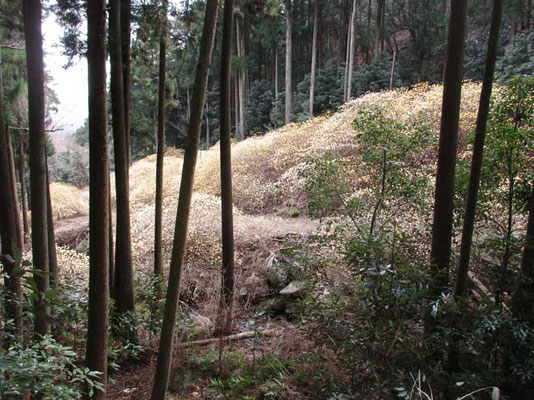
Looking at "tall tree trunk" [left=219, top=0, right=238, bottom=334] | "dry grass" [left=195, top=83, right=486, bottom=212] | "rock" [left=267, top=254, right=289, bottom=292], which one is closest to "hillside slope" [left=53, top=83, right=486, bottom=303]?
"dry grass" [left=195, top=83, right=486, bottom=212]

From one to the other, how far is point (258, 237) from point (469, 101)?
631cm

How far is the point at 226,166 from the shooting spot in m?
5.96

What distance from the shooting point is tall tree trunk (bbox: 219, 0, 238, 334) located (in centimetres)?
534

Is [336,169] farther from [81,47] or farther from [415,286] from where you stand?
[81,47]

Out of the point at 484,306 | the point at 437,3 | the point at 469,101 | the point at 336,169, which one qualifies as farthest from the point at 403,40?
the point at 484,306

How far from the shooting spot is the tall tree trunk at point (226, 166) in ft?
17.5

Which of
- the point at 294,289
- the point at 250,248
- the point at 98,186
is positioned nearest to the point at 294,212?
the point at 250,248

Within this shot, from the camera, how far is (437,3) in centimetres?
2219

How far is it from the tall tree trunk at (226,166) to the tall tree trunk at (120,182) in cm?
135

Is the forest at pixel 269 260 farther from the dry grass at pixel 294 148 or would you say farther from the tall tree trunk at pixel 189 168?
the dry grass at pixel 294 148

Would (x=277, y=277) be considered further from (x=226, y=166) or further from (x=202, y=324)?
(x=226, y=166)

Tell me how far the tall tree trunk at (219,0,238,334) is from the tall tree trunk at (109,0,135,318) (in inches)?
53.0

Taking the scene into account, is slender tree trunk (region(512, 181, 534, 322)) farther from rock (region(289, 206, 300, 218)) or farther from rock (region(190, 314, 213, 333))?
rock (region(289, 206, 300, 218))

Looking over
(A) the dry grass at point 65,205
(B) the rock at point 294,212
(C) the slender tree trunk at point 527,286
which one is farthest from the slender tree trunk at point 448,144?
(A) the dry grass at point 65,205
